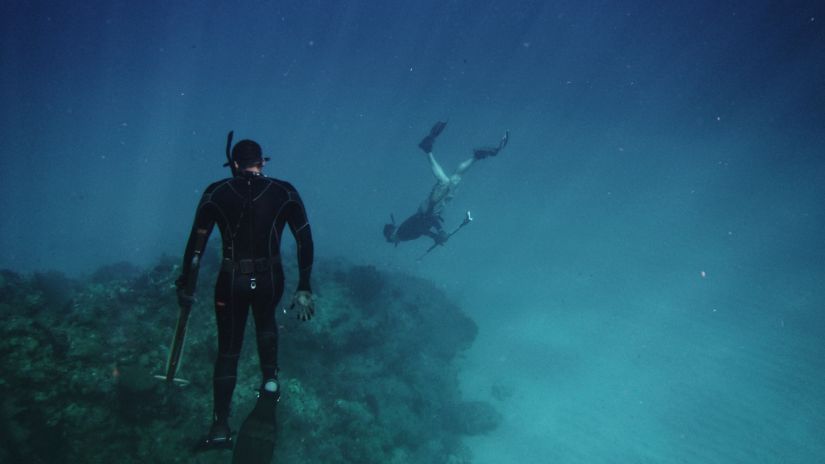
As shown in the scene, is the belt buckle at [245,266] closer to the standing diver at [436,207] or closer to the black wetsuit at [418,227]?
the standing diver at [436,207]

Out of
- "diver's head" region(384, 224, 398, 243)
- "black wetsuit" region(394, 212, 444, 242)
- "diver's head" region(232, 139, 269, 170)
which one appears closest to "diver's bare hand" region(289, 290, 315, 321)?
"diver's head" region(232, 139, 269, 170)

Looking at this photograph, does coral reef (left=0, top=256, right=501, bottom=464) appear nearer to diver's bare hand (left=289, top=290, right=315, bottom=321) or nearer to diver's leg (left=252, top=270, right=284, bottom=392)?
diver's leg (left=252, top=270, right=284, bottom=392)

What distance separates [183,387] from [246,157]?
13.3 ft

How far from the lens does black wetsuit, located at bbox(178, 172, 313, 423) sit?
2.92 meters

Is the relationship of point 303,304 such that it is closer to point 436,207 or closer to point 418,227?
point 418,227

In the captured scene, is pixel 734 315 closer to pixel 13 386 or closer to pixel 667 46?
pixel 667 46

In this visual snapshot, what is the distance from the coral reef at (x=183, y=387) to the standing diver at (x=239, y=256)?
7.07 feet

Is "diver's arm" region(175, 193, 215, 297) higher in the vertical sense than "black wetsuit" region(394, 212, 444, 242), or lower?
lower

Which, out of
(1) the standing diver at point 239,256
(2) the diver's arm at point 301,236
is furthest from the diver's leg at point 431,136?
(1) the standing diver at point 239,256

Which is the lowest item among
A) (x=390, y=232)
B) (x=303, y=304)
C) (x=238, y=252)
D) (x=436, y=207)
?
(x=303, y=304)

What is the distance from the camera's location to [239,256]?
2.96m

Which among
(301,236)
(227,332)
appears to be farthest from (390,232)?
(227,332)

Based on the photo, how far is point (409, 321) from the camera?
1367 cm

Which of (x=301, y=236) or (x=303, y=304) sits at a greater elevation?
(x=301, y=236)
